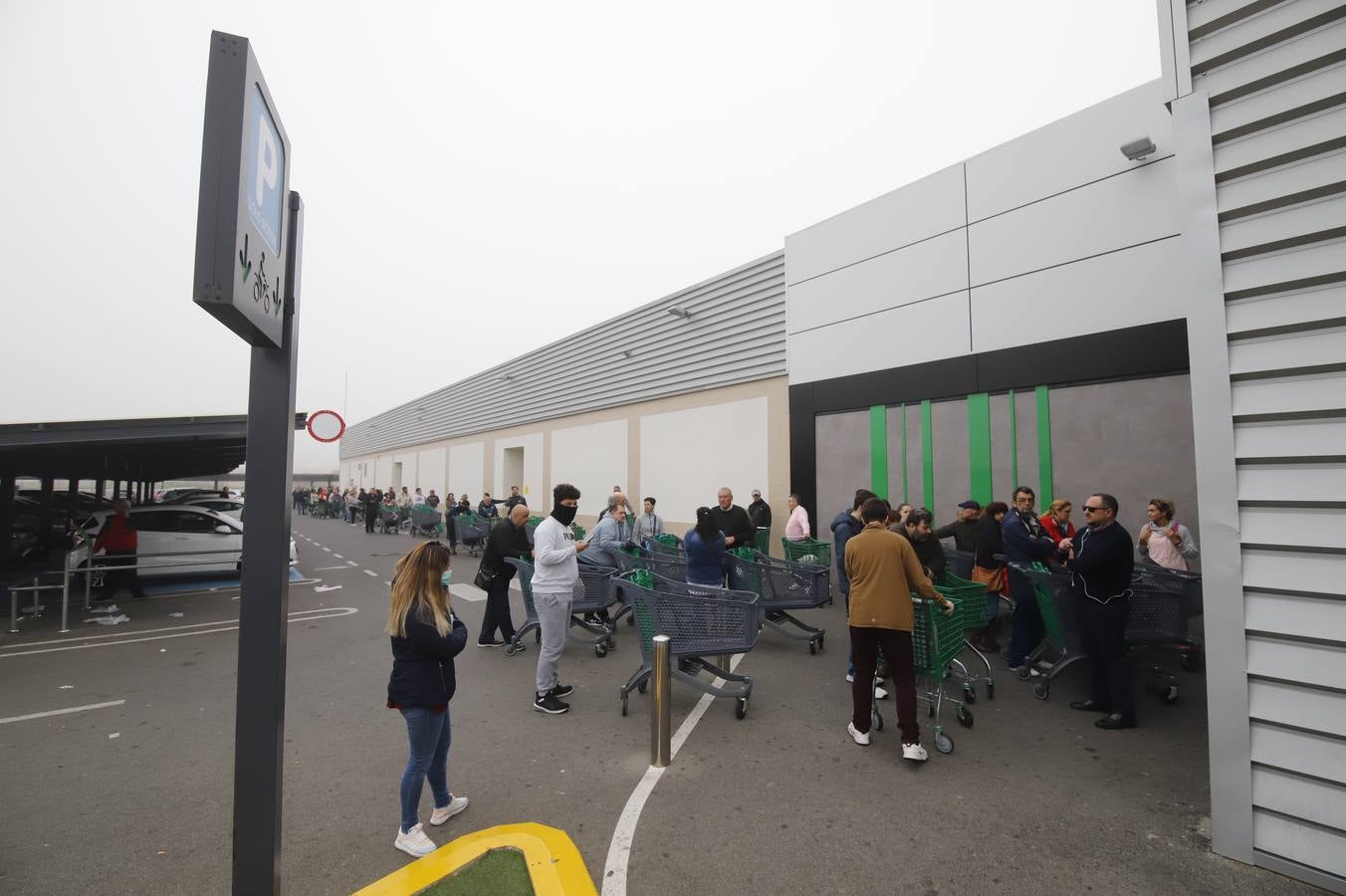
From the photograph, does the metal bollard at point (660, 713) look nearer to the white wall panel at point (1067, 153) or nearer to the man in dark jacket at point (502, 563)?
the man in dark jacket at point (502, 563)

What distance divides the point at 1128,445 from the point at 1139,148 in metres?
3.98

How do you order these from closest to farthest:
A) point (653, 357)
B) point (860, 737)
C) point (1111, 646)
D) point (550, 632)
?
point (860, 737) → point (1111, 646) → point (550, 632) → point (653, 357)

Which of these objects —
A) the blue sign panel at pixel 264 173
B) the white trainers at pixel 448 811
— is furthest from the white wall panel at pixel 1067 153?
the white trainers at pixel 448 811

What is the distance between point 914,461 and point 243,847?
10.1 m

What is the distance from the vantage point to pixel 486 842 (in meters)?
3.14

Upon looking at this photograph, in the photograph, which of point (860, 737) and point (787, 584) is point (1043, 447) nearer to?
point (787, 584)

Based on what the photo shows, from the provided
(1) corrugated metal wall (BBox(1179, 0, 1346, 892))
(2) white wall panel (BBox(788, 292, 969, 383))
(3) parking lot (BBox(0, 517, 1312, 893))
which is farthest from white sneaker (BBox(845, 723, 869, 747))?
(2) white wall panel (BBox(788, 292, 969, 383))

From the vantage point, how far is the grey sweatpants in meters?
4.98

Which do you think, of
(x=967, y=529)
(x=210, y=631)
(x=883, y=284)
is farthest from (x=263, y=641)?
(x=883, y=284)

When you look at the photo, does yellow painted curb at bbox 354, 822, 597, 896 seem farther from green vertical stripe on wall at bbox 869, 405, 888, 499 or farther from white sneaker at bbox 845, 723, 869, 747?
green vertical stripe on wall at bbox 869, 405, 888, 499

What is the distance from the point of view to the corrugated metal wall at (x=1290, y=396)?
290 cm

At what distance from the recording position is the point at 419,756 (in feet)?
10.3

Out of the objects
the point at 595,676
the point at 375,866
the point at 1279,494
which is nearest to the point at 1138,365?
the point at 1279,494

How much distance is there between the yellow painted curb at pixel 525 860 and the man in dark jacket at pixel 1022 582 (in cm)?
502
